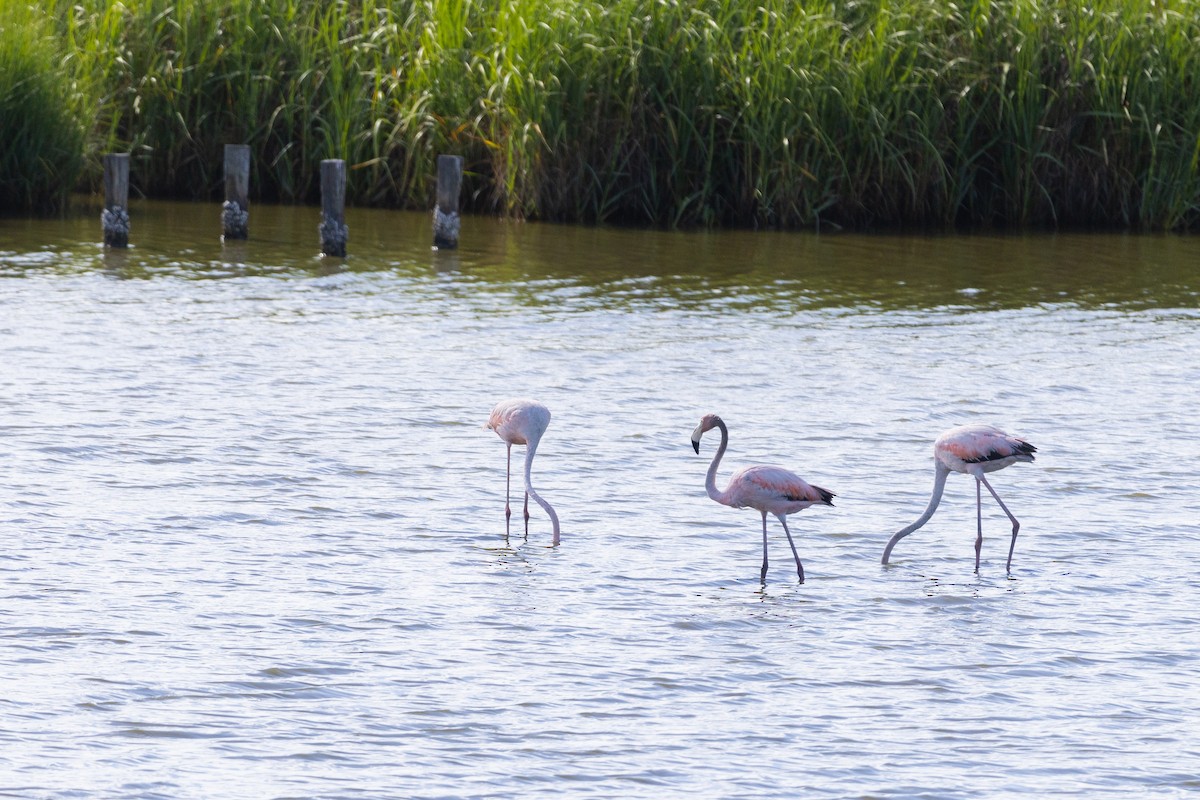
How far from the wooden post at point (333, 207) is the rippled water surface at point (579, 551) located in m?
1.35

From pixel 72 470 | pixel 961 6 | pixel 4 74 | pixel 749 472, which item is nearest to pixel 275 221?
pixel 4 74

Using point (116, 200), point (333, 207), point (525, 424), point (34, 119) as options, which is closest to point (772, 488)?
point (525, 424)

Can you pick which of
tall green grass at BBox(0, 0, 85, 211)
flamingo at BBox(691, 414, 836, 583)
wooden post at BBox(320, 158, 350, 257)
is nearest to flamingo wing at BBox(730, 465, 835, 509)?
flamingo at BBox(691, 414, 836, 583)

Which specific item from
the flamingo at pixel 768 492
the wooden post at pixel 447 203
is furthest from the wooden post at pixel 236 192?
the flamingo at pixel 768 492

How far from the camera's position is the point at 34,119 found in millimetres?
16781

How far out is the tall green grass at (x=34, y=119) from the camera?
A: 654 inches

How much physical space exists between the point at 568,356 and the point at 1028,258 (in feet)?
21.1

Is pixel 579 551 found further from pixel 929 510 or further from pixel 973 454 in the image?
pixel 973 454

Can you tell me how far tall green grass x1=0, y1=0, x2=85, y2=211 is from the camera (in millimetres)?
16609

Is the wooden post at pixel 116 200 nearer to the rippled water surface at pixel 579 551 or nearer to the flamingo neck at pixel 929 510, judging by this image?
the rippled water surface at pixel 579 551

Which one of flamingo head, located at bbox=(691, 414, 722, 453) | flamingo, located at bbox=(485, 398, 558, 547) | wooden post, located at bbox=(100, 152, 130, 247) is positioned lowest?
flamingo, located at bbox=(485, 398, 558, 547)

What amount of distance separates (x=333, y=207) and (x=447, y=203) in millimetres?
1010

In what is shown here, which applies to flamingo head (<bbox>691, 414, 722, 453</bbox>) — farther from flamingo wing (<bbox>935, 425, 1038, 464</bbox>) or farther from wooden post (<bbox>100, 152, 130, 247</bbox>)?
wooden post (<bbox>100, 152, 130, 247</bbox>)

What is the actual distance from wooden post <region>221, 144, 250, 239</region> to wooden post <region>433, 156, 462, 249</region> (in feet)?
5.80
